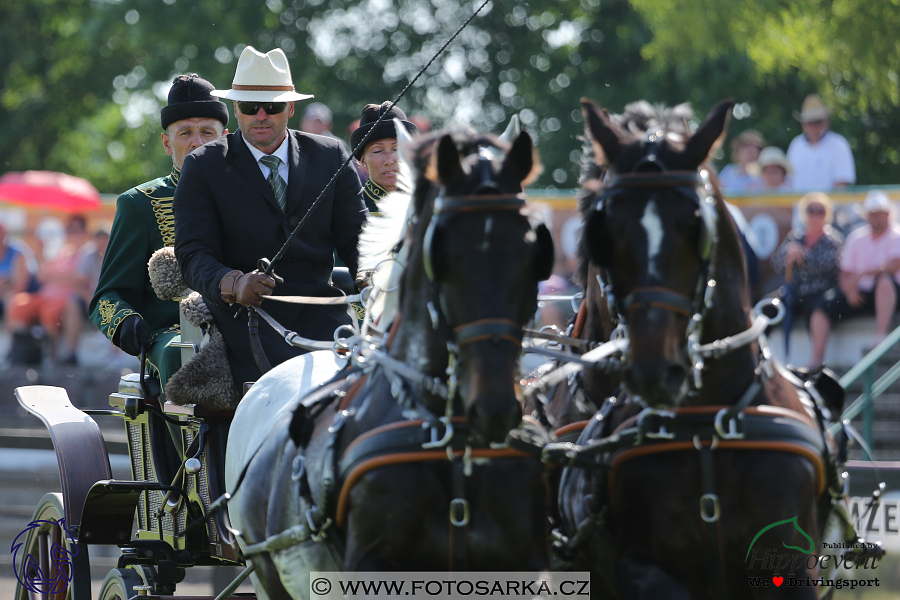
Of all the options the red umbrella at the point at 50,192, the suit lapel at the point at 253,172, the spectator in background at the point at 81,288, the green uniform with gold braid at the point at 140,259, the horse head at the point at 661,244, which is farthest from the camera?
the red umbrella at the point at 50,192

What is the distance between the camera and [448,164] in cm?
362

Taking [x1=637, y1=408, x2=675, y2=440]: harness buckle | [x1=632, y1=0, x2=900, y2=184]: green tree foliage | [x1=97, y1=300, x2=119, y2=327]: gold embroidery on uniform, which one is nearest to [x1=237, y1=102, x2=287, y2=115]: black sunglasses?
[x1=97, y1=300, x2=119, y2=327]: gold embroidery on uniform

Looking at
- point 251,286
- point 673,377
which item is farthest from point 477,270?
point 251,286

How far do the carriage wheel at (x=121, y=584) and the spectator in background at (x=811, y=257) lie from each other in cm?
684

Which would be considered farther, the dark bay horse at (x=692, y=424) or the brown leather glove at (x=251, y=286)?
the brown leather glove at (x=251, y=286)

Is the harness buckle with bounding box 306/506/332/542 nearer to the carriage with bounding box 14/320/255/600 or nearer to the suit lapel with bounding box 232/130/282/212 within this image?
the carriage with bounding box 14/320/255/600

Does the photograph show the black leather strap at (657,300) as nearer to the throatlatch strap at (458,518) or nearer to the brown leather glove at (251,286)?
the throatlatch strap at (458,518)

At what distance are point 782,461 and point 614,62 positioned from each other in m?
18.9

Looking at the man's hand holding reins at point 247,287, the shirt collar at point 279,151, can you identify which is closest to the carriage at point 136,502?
the man's hand holding reins at point 247,287

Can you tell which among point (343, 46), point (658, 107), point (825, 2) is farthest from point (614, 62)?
point (658, 107)

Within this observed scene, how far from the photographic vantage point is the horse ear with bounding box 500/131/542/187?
12.0ft

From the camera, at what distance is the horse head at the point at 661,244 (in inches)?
139

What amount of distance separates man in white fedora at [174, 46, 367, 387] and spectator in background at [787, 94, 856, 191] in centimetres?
745

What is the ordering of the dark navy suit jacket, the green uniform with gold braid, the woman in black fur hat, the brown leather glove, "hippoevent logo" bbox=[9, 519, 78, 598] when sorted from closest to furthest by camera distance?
the brown leather glove
the dark navy suit jacket
the green uniform with gold braid
"hippoevent logo" bbox=[9, 519, 78, 598]
the woman in black fur hat
